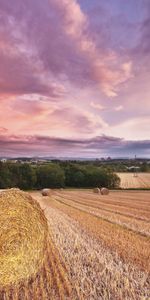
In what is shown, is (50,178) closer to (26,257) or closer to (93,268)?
(26,257)

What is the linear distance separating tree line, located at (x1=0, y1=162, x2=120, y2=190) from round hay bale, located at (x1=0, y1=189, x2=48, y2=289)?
45107 millimetres

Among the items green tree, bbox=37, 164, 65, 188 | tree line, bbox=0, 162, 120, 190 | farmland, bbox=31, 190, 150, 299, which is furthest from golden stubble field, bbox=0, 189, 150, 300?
green tree, bbox=37, 164, 65, 188

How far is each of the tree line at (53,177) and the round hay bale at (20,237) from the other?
4511 centimetres

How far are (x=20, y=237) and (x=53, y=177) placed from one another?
1929 inches

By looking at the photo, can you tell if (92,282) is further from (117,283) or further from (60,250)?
(60,250)

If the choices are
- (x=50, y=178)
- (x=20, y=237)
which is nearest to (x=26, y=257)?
(x=20, y=237)

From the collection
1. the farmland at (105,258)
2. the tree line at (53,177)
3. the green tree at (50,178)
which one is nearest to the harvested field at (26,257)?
the farmland at (105,258)

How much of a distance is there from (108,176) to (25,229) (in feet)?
163

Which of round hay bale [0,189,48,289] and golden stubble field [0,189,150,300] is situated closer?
golden stubble field [0,189,150,300]

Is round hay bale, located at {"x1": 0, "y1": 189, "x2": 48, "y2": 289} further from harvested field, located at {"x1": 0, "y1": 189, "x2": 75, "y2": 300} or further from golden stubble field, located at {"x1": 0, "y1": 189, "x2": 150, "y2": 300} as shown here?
golden stubble field, located at {"x1": 0, "y1": 189, "x2": 150, "y2": 300}

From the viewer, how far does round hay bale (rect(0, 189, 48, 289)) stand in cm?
634

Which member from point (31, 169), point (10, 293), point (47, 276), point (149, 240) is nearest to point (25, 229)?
point (47, 276)

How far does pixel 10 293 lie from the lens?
5.53m

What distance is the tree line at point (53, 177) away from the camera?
176 feet
